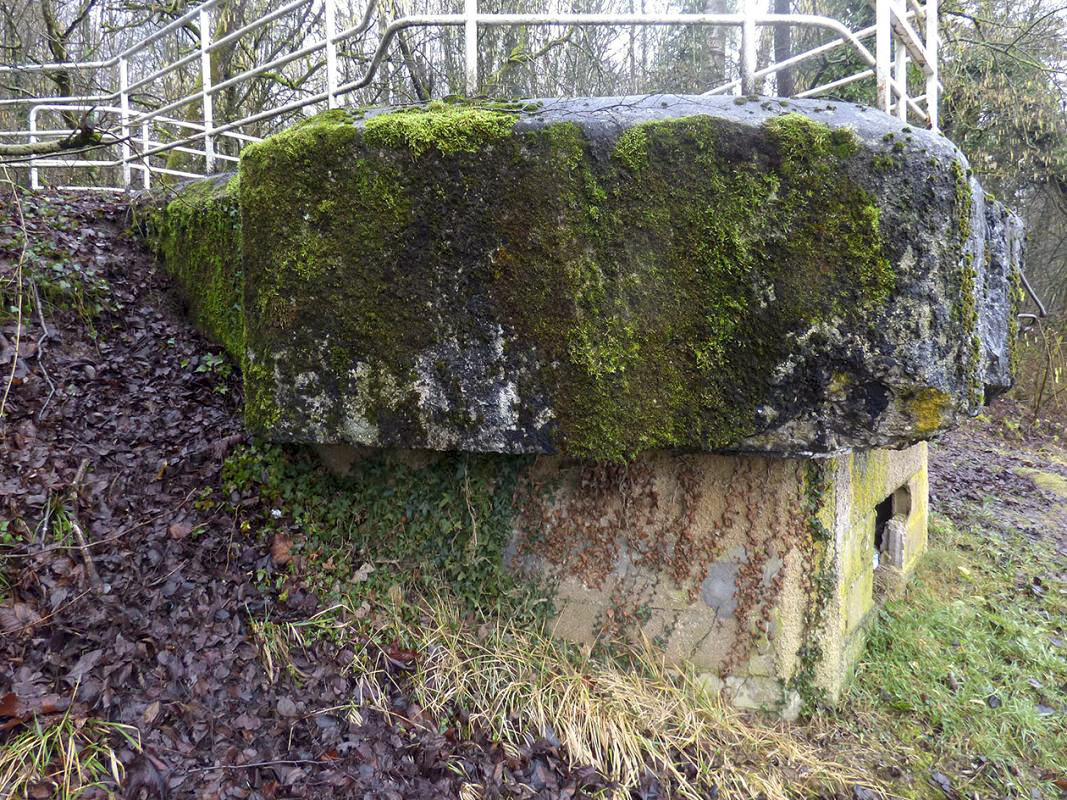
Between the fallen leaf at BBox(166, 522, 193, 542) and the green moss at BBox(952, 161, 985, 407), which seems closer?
the green moss at BBox(952, 161, 985, 407)

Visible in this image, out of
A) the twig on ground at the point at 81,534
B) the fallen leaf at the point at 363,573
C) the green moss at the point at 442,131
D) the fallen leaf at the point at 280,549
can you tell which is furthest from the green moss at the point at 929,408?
the twig on ground at the point at 81,534

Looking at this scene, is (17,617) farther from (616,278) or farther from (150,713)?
(616,278)

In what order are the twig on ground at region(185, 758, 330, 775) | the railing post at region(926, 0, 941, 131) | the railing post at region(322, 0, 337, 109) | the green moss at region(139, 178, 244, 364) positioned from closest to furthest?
1. the twig on ground at region(185, 758, 330, 775)
2. the railing post at region(322, 0, 337, 109)
3. the railing post at region(926, 0, 941, 131)
4. the green moss at region(139, 178, 244, 364)

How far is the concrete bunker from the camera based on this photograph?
2469 millimetres

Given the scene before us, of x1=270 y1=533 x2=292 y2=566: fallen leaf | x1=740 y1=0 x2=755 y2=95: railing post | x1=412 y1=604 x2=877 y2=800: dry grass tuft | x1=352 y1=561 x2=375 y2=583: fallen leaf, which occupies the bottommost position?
x1=412 y1=604 x2=877 y2=800: dry grass tuft

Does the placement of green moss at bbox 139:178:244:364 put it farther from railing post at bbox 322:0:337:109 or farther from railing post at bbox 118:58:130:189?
railing post at bbox 322:0:337:109

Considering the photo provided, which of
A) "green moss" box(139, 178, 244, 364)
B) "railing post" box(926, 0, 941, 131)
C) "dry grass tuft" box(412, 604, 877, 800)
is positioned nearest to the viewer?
"dry grass tuft" box(412, 604, 877, 800)

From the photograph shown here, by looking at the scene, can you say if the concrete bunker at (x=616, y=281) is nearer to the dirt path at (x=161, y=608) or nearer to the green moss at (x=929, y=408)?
the green moss at (x=929, y=408)

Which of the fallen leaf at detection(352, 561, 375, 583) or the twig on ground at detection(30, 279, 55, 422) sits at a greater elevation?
the twig on ground at detection(30, 279, 55, 422)

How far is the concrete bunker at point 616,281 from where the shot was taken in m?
2.47

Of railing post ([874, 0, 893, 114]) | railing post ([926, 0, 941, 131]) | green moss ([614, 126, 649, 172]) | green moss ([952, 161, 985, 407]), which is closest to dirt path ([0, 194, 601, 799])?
green moss ([952, 161, 985, 407])

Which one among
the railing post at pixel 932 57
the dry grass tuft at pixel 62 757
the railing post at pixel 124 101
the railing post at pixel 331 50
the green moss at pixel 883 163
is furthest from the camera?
the railing post at pixel 124 101

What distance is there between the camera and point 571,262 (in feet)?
8.66

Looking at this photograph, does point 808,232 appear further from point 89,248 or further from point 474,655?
point 89,248
